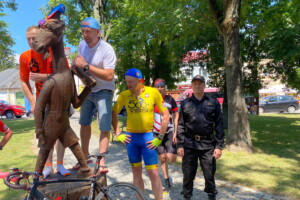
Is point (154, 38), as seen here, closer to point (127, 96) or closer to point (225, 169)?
point (225, 169)

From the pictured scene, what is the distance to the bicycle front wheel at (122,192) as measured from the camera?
9.49ft

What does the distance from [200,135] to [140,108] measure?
0.99 m

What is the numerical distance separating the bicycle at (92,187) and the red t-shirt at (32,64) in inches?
44.9

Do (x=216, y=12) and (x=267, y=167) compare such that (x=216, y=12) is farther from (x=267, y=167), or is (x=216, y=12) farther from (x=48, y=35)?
Result: (x=48, y=35)

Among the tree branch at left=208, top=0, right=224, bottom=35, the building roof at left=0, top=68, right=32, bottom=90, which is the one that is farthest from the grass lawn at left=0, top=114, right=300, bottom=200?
the building roof at left=0, top=68, right=32, bottom=90

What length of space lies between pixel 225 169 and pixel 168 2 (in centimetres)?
533

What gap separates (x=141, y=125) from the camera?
3.28m

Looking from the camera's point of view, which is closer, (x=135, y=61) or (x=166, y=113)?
(x=166, y=113)

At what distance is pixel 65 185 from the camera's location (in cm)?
301

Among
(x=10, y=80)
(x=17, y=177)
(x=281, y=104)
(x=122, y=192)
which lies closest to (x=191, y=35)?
(x=122, y=192)

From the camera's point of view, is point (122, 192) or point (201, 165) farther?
point (201, 165)

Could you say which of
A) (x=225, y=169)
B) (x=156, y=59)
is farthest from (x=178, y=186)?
(x=156, y=59)

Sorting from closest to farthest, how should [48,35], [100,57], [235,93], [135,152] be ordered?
[48,35] < [100,57] < [135,152] < [235,93]

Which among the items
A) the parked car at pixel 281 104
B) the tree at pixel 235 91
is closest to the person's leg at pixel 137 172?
the tree at pixel 235 91
